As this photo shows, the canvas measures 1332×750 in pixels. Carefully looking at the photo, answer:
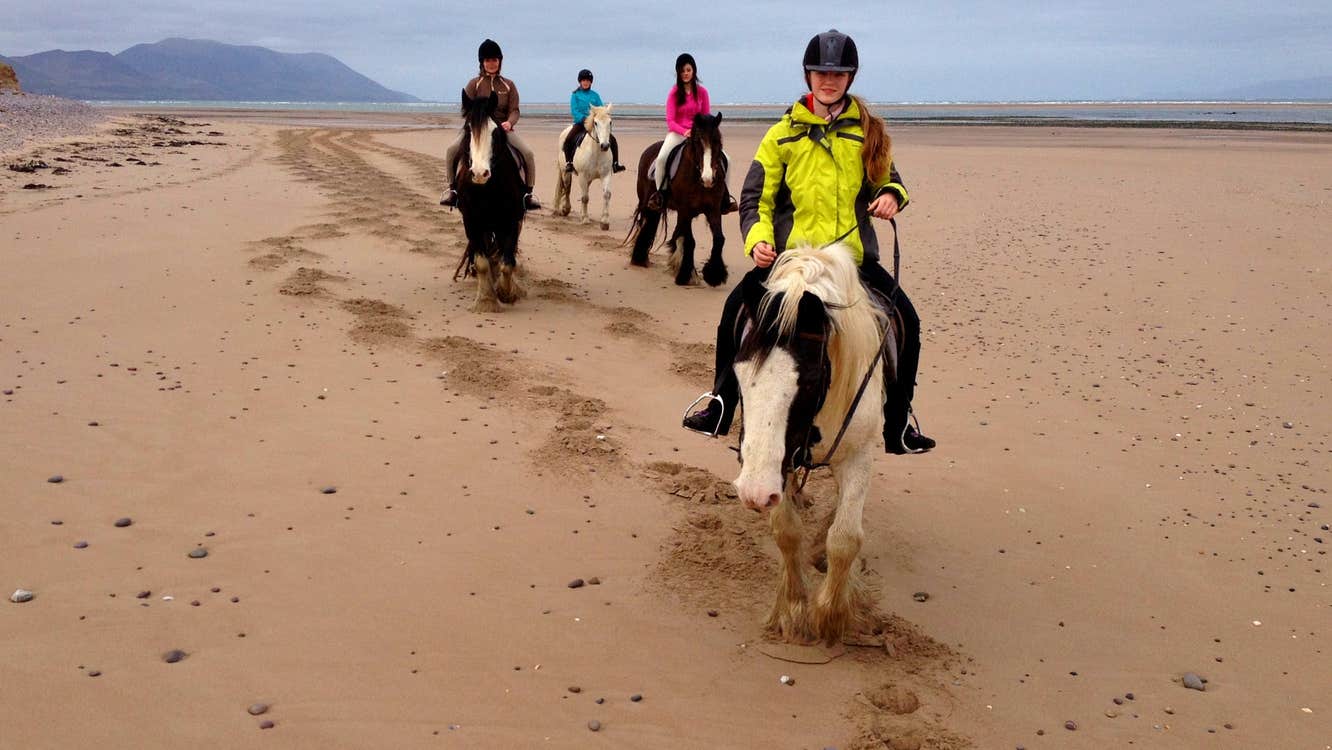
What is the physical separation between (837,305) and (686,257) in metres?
7.98

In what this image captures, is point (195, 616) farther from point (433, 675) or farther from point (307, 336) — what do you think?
point (307, 336)

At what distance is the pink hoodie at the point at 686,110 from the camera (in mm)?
11617

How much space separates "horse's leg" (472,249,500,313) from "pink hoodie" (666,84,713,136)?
138 inches

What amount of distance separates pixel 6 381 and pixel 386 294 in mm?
3793

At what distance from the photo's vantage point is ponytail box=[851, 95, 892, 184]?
157 inches

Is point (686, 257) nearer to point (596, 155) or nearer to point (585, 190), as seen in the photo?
point (596, 155)

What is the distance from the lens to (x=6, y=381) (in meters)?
6.64

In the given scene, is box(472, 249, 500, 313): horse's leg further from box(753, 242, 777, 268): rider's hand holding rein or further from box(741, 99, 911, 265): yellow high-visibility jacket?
box(753, 242, 777, 268): rider's hand holding rein

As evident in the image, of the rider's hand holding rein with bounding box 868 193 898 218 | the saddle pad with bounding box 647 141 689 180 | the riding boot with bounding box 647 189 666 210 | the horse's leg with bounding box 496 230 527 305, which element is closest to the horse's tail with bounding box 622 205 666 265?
the riding boot with bounding box 647 189 666 210

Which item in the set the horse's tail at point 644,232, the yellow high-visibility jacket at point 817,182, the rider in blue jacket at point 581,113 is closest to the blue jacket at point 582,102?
the rider in blue jacket at point 581,113

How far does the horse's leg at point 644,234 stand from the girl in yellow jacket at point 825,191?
7939 mm

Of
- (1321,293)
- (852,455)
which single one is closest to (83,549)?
(852,455)

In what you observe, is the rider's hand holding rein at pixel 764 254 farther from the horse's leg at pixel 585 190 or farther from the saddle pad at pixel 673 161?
the horse's leg at pixel 585 190

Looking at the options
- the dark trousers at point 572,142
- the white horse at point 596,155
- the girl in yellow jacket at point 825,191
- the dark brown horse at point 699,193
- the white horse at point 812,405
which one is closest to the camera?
the white horse at point 812,405
